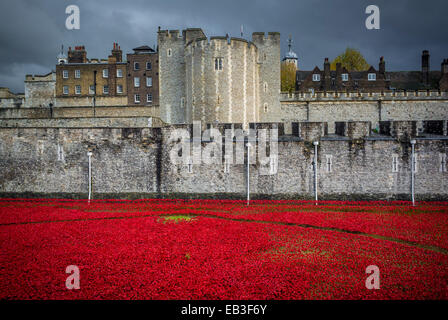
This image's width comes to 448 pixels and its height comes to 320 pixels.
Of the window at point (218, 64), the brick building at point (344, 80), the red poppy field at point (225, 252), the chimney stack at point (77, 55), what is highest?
the chimney stack at point (77, 55)

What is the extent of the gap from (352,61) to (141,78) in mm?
35484

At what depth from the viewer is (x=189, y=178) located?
19969 mm

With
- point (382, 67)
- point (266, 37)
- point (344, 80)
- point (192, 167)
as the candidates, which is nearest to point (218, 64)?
point (266, 37)

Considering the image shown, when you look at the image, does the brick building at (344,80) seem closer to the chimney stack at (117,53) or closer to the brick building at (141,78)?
the brick building at (141,78)

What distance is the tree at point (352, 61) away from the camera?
5584cm

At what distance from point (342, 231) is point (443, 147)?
1068 centimetres

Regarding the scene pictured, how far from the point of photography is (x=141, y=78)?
45.2 metres

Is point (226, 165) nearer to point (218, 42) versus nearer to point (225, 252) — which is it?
point (225, 252)

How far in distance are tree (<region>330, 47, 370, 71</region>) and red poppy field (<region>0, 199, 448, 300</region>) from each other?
146 ft

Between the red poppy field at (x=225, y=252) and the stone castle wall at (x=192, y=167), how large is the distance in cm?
271

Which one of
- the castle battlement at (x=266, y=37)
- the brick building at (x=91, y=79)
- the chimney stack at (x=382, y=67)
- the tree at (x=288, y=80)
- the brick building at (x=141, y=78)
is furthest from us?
the tree at (x=288, y=80)

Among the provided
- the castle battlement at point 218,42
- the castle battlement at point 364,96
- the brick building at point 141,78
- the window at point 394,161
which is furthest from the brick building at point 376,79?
the window at point 394,161
